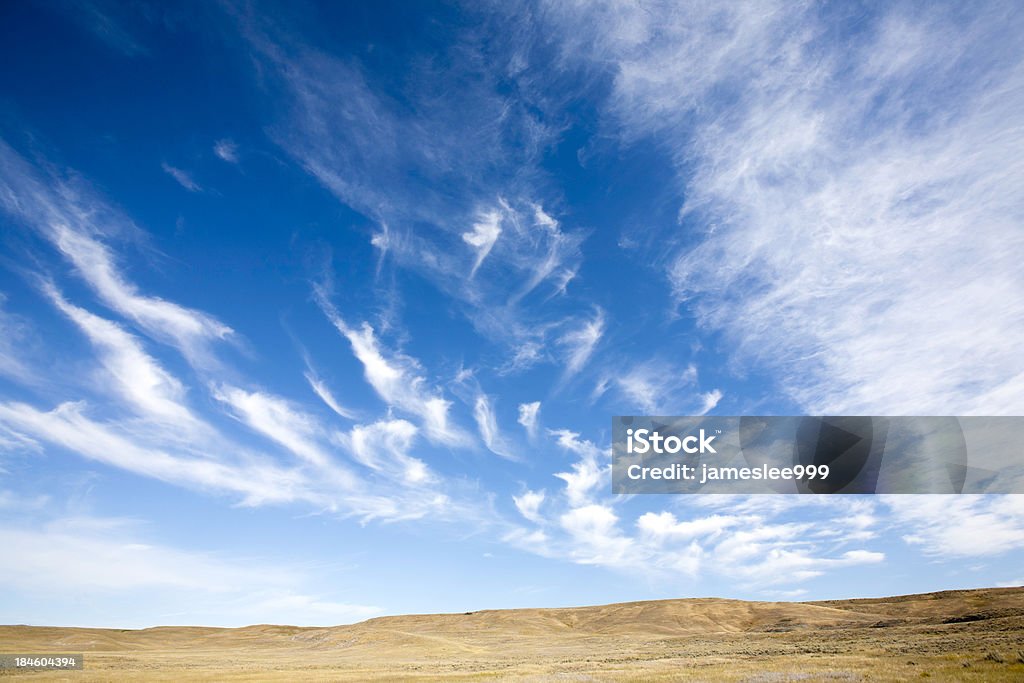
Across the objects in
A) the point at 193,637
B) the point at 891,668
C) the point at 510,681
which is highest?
the point at 891,668

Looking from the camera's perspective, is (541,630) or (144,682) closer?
(144,682)

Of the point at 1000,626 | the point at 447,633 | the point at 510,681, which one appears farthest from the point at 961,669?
the point at 447,633

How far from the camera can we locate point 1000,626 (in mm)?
48469

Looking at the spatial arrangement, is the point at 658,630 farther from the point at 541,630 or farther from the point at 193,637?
the point at 193,637

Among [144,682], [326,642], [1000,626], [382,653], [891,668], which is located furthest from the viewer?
[326,642]

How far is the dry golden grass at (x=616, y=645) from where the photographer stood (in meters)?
35.5

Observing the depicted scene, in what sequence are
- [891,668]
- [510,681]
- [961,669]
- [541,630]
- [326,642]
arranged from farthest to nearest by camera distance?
[541,630] < [326,642] < [510,681] < [891,668] < [961,669]

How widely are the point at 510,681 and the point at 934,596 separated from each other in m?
110

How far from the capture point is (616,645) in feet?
260

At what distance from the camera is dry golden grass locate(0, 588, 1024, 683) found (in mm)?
35506
